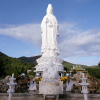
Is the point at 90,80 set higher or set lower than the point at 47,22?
lower

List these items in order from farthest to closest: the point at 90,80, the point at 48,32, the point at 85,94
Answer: the point at 48,32 < the point at 90,80 < the point at 85,94

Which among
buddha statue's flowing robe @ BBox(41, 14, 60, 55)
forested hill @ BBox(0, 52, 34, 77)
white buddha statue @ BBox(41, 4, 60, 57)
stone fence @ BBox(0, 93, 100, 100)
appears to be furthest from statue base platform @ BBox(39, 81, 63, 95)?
buddha statue's flowing robe @ BBox(41, 14, 60, 55)

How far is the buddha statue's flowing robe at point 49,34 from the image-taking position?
15.5 m

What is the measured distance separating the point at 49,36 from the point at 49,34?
274 mm

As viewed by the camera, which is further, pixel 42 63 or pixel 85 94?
pixel 42 63

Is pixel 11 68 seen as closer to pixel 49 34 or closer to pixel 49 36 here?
pixel 49 36

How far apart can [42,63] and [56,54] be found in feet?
7.32

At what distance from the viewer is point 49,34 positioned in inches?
626

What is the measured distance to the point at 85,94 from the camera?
4309mm

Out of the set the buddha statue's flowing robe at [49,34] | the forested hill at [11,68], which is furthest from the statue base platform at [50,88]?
the buddha statue's flowing robe at [49,34]

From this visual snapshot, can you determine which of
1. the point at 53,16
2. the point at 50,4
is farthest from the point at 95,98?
the point at 50,4

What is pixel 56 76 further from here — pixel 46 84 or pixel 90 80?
pixel 90 80

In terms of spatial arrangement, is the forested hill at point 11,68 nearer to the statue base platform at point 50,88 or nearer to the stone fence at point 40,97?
the stone fence at point 40,97

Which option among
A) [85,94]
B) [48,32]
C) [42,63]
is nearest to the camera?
[85,94]
